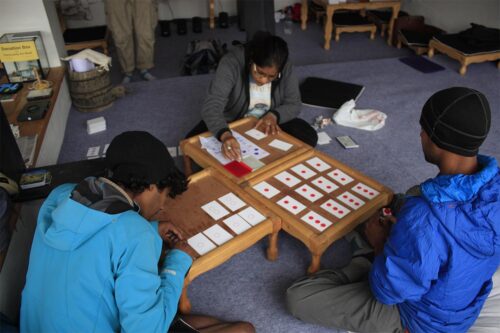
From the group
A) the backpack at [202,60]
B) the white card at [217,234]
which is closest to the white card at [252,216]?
the white card at [217,234]

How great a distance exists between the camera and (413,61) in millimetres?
4148

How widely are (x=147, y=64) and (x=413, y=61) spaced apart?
2.73 m

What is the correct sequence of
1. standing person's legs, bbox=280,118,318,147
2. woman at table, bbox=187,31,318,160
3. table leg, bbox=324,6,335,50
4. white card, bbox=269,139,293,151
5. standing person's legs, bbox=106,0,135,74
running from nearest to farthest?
1. woman at table, bbox=187,31,318,160
2. white card, bbox=269,139,293,151
3. standing person's legs, bbox=280,118,318,147
4. standing person's legs, bbox=106,0,135,74
5. table leg, bbox=324,6,335,50

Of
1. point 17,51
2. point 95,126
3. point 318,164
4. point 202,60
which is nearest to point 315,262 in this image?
point 318,164

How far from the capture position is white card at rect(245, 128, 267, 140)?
2229 mm

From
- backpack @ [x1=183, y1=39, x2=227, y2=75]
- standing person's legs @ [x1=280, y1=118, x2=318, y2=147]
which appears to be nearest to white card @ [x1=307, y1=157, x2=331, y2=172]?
standing person's legs @ [x1=280, y1=118, x2=318, y2=147]

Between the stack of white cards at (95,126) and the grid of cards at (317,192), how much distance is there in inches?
65.6

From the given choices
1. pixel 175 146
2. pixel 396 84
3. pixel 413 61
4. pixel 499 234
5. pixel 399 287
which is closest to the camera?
pixel 499 234

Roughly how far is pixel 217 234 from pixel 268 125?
0.88 m

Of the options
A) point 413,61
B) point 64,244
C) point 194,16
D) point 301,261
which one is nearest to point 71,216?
point 64,244

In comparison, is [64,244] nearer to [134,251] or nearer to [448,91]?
[134,251]

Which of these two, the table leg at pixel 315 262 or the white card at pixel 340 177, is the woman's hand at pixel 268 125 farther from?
the table leg at pixel 315 262

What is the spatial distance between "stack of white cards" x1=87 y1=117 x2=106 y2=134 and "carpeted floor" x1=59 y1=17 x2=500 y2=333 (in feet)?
0.18

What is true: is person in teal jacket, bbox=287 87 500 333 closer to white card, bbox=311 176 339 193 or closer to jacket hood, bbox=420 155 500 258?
jacket hood, bbox=420 155 500 258
